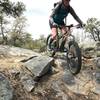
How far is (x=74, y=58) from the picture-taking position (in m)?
11.5

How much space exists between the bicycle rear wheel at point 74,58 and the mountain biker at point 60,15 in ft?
2.57

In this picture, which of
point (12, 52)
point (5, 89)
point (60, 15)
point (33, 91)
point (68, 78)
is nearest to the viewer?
point (5, 89)

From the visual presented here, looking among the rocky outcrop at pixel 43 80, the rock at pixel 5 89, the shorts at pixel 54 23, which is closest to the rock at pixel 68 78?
the rocky outcrop at pixel 43 80

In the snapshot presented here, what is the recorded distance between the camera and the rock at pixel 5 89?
9.66 m

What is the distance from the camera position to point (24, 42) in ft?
150

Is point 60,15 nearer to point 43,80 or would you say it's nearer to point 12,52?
point 43,80

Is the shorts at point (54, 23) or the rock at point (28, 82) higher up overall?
the shorts at point (54, 23)

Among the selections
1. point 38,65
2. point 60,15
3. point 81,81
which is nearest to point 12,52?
point 38,65

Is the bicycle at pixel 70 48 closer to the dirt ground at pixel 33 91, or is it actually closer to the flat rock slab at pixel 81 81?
the flat rock slab at pixel 81 81

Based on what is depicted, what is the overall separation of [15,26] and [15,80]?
3722cm

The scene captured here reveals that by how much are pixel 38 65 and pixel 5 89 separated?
222cm

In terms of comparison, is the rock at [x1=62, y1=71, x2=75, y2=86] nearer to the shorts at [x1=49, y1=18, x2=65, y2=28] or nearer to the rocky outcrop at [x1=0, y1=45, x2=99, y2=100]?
the rocky outcrop at [x1=0, y1=45, x2=99, y2=100]

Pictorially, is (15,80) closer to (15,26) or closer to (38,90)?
(38,90)

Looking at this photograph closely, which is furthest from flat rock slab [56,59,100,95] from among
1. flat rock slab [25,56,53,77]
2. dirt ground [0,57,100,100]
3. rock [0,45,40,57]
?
rock [0,45,40,57]
